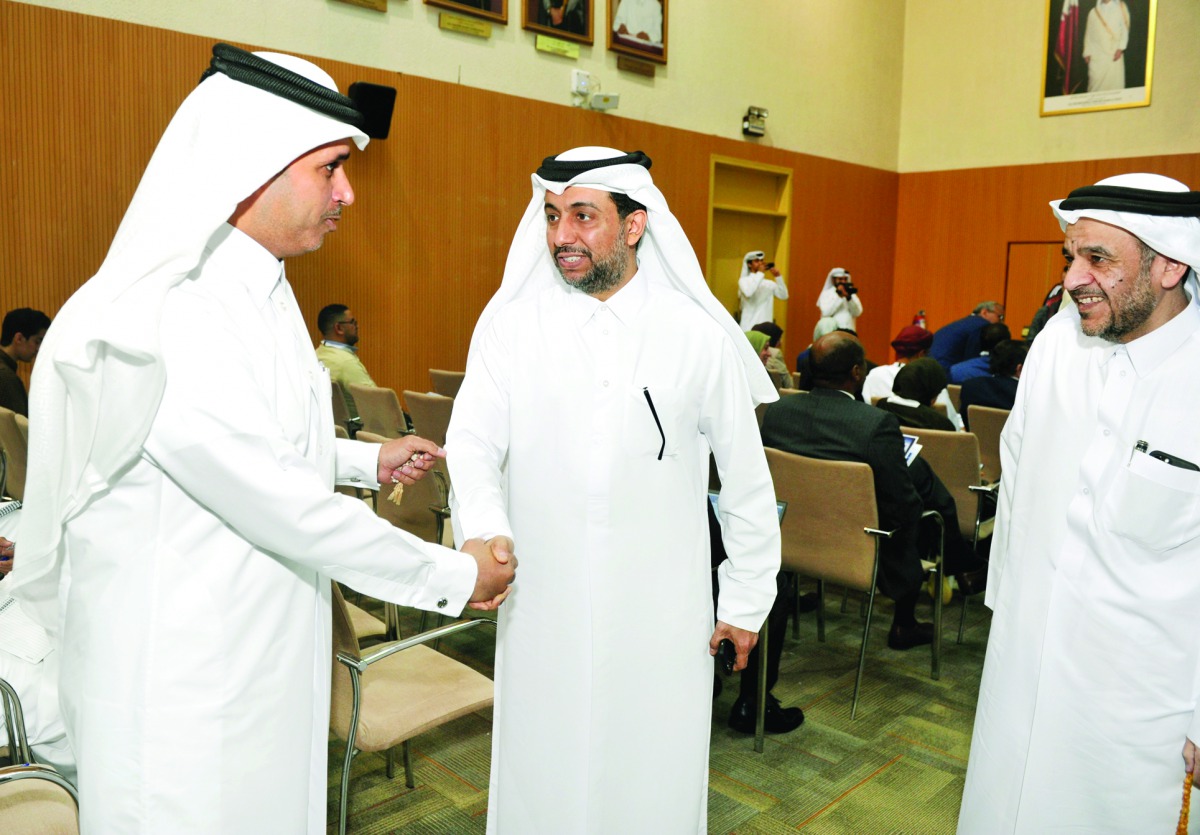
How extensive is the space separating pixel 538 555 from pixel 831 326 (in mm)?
8627

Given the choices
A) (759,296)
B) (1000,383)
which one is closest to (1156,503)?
(1000,383)

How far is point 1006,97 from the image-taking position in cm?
1227

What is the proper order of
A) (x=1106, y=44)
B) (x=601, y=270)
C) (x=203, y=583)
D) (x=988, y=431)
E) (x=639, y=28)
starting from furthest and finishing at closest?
(x=1106, y=44) → (x=639, y=28) → (x=988, y=431) → (x=601, y=270) → (x=203, y=583)

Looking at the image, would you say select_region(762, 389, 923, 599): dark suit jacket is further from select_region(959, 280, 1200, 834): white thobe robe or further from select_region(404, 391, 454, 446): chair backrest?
select_region(404, 391, 454, 446): chair backrest

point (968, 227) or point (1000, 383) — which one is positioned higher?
point (968, 227)

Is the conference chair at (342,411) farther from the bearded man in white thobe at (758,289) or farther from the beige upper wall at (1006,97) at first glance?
the beige upper wall at (1006,97)

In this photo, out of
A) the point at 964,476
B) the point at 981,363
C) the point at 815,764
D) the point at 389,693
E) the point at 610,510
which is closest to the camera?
the point at 610,510

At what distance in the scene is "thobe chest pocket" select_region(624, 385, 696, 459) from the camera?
6.82 ft

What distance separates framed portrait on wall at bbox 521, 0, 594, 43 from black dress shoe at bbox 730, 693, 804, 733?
6.89 m

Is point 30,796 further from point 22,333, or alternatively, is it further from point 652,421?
point 22,333

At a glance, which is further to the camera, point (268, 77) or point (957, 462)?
point (957, 462)

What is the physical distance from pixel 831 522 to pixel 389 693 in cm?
183

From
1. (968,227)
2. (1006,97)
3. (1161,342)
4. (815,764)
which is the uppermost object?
(1006,97)

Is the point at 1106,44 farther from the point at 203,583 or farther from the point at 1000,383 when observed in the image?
the point at 203,583
